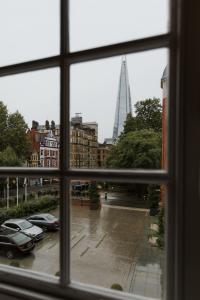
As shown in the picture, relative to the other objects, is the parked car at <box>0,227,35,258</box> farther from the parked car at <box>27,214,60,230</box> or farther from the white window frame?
the white window frame

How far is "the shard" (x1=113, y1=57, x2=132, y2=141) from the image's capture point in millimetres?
771

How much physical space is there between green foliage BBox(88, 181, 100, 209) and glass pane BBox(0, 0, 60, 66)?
1.45 feet

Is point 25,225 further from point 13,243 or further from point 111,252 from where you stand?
point 111,252

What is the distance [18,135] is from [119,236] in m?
0.54

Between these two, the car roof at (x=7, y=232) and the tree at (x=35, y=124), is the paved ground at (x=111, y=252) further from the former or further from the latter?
Answer: the tree at (x=35, y=124)

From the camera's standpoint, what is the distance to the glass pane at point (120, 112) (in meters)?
0.73

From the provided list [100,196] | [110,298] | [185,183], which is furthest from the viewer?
[100,196]

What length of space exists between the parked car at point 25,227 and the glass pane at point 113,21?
0.62 metres

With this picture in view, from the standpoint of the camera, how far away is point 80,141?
857 millimetres

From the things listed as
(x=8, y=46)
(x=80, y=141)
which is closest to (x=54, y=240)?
(x=80, y=141)

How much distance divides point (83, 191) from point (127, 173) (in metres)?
0.20

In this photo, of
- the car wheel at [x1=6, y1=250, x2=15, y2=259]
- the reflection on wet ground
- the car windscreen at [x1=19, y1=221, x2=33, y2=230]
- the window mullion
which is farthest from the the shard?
the car wheel at [x1=6, y1=250, x2=15, y2=259]

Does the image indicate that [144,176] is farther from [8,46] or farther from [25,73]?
[8,46]

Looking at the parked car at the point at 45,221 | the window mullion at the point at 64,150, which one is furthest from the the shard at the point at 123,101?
the parked car at the point at 45,221
